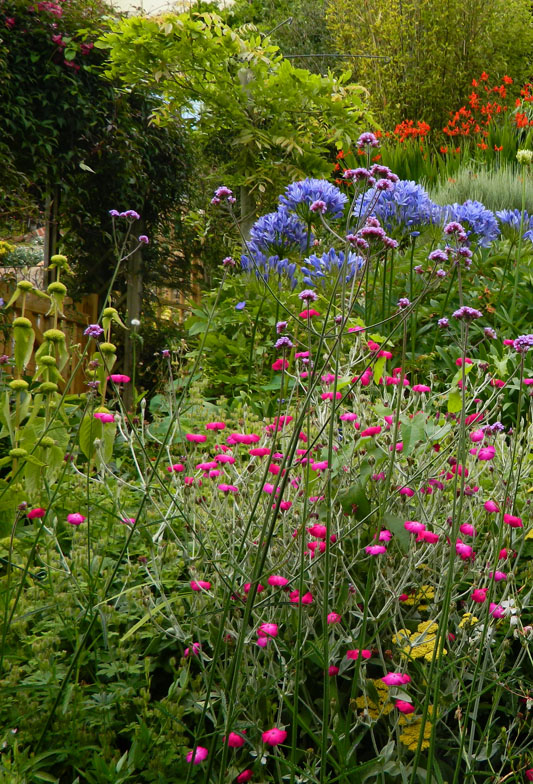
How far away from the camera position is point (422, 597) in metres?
1.61

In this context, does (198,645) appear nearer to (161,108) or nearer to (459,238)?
(459,238)

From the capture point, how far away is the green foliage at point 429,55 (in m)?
9.20

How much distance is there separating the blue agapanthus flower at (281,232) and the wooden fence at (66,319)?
4.92 ft

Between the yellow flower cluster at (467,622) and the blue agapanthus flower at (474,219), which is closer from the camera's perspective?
the yellow flower cluster at (467,622)

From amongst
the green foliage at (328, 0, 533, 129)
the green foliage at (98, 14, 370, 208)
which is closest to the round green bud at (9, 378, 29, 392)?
the green foliage at (98, 14, 370, 208)

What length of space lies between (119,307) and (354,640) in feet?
20.5

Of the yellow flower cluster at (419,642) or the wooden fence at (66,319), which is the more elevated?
the yellow flower cluster at (419,642)

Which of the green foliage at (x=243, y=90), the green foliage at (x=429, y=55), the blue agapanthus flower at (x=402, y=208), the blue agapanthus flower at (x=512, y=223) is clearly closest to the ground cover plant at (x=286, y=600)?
the blue agapanthus flower at (x=402, y=208)

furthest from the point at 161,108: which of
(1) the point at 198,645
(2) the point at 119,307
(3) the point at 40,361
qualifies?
(1) the point at 198,645

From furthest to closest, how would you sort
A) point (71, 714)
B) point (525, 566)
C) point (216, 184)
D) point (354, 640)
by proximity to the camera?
point (216, 184), point (525, 566), point (354, 640), point (71, 714)

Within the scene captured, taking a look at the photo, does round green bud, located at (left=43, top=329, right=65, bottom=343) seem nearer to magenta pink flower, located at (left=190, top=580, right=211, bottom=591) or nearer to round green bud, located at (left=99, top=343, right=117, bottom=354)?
round green bud, located at (left=99, top=343, right=117, bottom=354)

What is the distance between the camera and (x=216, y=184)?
8.23 metres

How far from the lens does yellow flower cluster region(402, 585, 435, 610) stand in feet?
5.10

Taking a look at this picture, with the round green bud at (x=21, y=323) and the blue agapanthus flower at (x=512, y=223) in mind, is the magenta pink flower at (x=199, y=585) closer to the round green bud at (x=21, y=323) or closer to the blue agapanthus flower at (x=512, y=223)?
the round green bud at (x=21, y=323)
